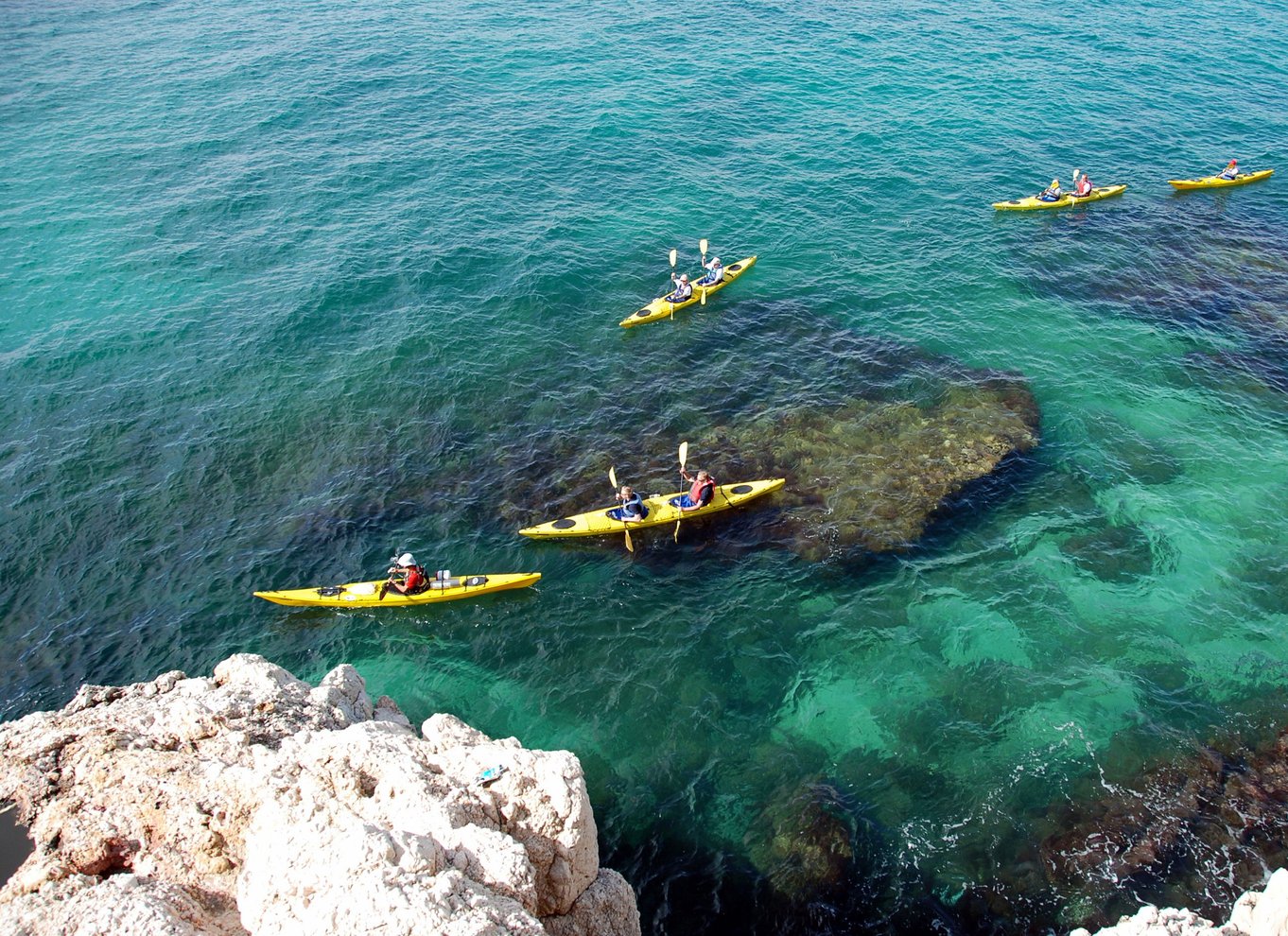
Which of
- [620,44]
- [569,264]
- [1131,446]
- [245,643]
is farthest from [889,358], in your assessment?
[620,44]

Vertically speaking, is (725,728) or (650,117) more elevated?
(650,117)

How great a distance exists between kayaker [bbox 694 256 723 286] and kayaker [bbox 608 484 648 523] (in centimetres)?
1374

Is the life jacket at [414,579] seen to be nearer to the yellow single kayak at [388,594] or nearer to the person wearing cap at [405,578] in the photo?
the person wearing cap at [405,578]

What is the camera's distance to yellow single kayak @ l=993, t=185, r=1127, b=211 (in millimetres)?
38875

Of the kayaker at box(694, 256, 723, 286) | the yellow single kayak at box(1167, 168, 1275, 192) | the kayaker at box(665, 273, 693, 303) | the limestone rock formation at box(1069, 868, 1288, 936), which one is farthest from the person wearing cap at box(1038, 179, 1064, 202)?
the limestone rock formation at box(1069, 868, 1288, 936)

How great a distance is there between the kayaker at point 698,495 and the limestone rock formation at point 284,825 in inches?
425

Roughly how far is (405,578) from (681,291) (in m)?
17.5

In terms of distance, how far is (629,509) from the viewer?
23453 millimetres

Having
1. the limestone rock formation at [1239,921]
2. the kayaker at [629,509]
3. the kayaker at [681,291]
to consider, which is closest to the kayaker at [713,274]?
the kayaker at [681,291]

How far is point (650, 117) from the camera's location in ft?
156

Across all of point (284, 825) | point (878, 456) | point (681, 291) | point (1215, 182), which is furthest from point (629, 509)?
point (1215, 182)

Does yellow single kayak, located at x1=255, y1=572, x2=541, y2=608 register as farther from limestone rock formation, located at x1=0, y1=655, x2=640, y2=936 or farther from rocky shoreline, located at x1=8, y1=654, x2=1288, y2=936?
limestone rock formation, located at x1=0, y1=655, x2=640, y2=936

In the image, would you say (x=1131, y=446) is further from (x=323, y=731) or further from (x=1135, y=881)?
(x=323, y=731)

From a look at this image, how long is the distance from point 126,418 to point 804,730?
2554 centimetres
